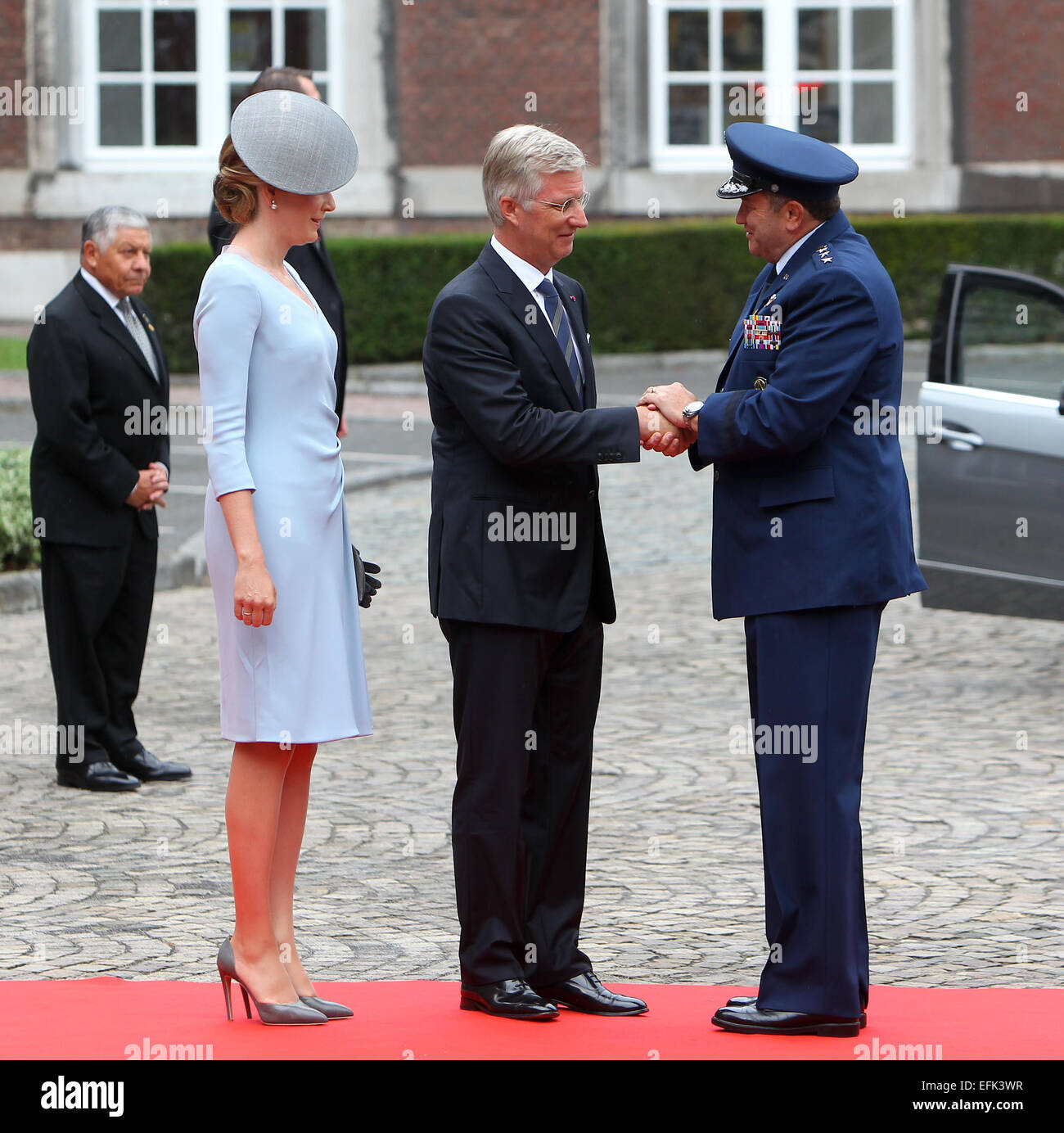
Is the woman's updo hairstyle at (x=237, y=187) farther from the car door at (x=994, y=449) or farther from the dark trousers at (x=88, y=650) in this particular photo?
the car door at (x=994, y=449)

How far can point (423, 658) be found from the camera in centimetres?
913

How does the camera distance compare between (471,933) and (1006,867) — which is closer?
(471,933)

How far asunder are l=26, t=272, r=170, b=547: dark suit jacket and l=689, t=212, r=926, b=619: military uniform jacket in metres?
3.30

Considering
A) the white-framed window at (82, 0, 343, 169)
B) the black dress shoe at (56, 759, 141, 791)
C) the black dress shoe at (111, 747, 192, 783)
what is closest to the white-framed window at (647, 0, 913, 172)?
the white-framed window at (82, 0, 343, 169)

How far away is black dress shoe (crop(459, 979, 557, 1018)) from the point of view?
423 cm

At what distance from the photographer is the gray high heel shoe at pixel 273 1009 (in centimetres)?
415

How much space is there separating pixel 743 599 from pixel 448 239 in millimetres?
15275

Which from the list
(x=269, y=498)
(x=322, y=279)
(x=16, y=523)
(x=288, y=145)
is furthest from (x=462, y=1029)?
(x=16, y=523)

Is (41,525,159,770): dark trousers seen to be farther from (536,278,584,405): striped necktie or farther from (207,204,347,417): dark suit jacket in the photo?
(536,278,584,405): striped necktie

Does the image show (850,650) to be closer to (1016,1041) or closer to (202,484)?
(1016,1041)

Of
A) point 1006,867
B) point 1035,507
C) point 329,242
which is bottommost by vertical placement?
point 1006,867

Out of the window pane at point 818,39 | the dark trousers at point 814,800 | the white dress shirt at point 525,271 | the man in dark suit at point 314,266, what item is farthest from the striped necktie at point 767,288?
the window pane at point 818,39

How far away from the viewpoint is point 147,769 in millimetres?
6988
